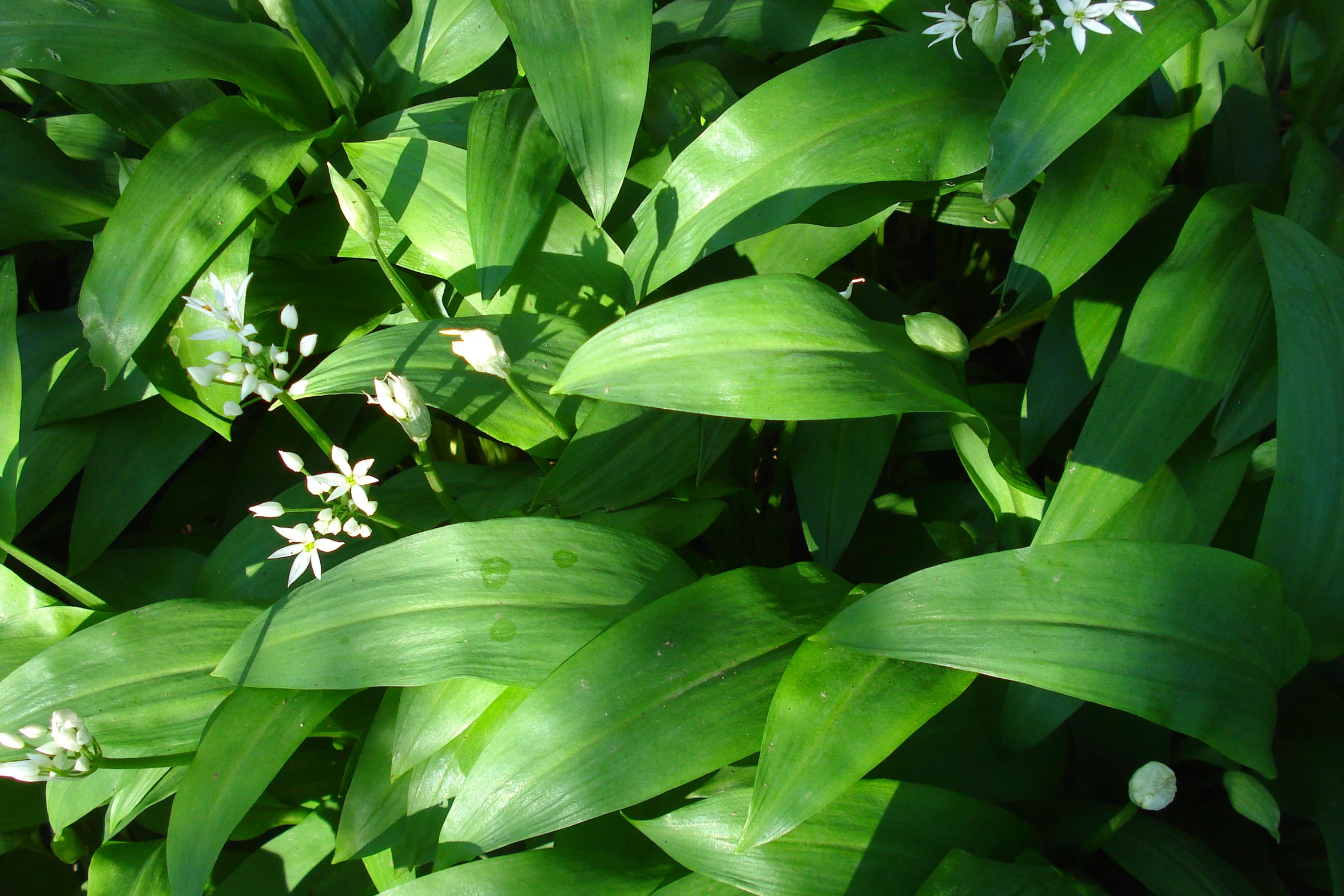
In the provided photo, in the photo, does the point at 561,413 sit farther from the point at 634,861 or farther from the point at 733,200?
the point at 634,861

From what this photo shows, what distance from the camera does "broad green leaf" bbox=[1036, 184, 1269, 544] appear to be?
1.07 metres

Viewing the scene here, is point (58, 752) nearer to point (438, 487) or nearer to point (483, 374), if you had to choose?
point (438, 487)

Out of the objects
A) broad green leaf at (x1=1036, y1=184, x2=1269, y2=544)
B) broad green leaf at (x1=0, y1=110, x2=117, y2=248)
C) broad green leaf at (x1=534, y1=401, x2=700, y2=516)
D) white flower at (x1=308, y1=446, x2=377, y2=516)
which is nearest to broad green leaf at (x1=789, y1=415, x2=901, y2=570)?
broad green leaf at (x1=534, y1=401, x2=700, y2=516)

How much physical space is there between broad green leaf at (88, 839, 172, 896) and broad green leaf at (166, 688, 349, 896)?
25 centimetres

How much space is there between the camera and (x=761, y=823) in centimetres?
88

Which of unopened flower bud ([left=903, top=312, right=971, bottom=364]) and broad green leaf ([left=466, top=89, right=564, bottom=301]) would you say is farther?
broad green leaf ([left=466, top=89, right=564, bottom=301])

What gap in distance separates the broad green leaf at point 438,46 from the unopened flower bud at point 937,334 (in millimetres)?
965

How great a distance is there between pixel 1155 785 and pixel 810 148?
0.87m

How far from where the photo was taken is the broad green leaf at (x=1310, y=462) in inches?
40.4

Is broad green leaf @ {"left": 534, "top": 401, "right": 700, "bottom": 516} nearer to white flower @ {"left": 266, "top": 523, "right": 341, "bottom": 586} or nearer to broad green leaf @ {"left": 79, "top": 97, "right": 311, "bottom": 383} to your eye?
white flower @ {"left": 266, "top": 523, "right": 341, "bottom": 586}

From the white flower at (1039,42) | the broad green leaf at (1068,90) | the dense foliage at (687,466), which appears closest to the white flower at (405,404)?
the dense foliage at (687,466)

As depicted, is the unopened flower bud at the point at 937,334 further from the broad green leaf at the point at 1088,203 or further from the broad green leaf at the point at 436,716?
the broad green leaf at the point at 436,716

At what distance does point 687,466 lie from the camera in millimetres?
1297

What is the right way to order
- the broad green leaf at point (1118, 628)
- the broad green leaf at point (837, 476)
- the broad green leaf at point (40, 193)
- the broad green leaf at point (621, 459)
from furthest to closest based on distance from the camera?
the broad green leaf at point (40, 193)
the broad green leaf at point (837, 476)
the broad green leaf at point (621, 459)
the broad green leaf at point (1118, 628)
